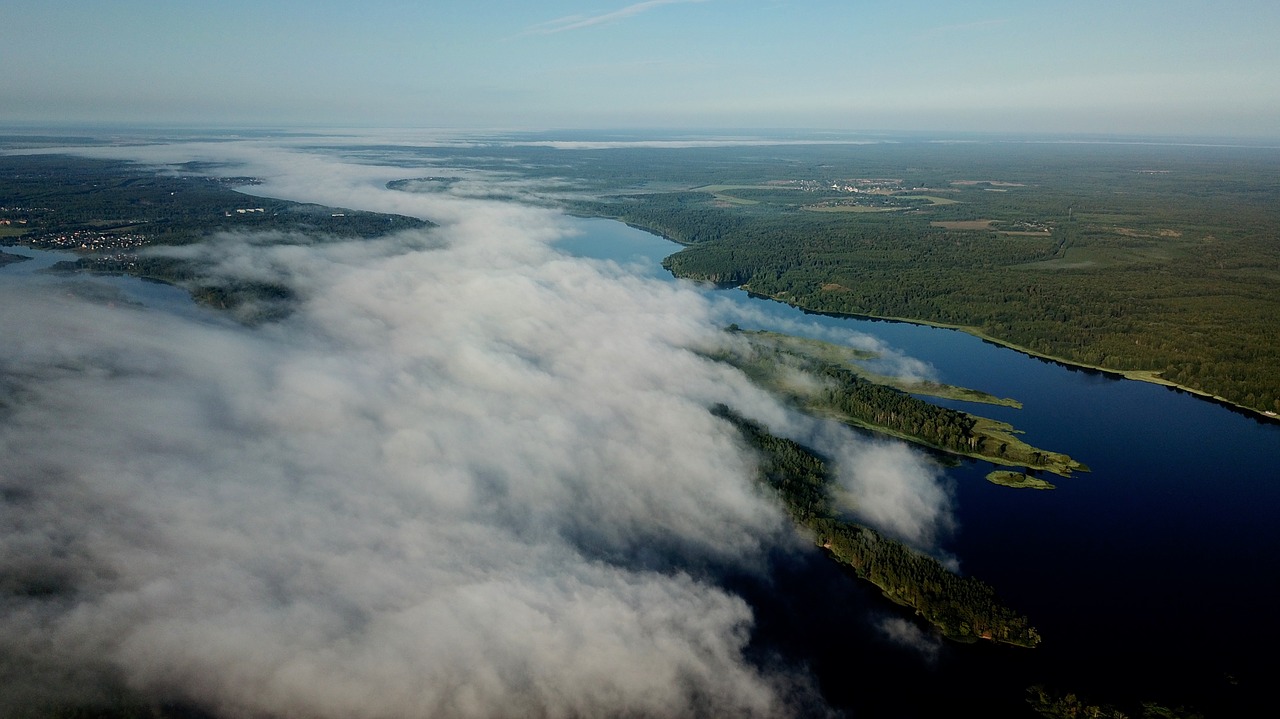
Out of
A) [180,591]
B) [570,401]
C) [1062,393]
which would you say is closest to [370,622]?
[180,591]

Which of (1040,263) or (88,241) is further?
(1040,263)

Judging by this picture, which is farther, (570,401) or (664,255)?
(664,255)

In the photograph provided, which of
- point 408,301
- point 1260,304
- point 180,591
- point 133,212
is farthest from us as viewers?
point 133,212

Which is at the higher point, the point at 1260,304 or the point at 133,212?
the point at 133,212

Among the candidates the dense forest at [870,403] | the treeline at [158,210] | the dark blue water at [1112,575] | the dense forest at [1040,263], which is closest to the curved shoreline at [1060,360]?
the dense forest at [1040,263]

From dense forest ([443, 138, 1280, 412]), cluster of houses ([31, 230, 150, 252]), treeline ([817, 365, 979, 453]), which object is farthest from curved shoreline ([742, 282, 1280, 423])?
cluster of houses ([31, 230, 150, 252])

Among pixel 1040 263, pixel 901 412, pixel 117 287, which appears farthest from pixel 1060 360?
pixel 117 287

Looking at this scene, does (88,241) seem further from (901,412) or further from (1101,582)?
(1101,582)

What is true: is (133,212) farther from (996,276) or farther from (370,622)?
(996,276)
